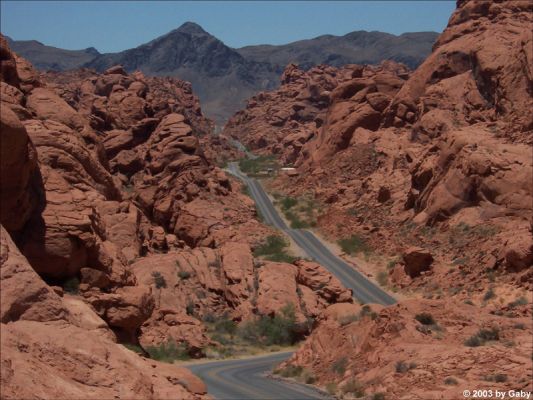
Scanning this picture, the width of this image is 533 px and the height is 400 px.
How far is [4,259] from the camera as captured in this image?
9.99 metres

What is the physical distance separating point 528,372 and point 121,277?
12.9m

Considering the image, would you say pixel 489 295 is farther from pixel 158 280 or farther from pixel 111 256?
pixel 111 256

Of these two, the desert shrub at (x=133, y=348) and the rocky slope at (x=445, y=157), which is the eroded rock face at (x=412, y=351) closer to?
the desert shrub at (x=133, y=348)

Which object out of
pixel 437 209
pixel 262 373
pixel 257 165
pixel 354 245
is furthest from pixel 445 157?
pixel 257 165

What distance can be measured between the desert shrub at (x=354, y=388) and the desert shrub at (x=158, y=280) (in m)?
19.9

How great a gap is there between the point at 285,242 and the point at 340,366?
40918 mm

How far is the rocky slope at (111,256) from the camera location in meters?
9.98

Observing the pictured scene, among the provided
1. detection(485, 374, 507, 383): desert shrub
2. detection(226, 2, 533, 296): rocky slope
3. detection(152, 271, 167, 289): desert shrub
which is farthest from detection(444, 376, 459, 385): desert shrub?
detection(152, 271, 167, 289): desert shrub

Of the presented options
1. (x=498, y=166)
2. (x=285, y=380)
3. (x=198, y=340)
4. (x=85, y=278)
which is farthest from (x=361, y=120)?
(x=85, y=278)

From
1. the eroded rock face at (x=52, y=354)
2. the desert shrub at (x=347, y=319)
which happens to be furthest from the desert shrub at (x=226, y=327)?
the eroded rock face at (x=52, y=354)

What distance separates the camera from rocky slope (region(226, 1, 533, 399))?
2211cm

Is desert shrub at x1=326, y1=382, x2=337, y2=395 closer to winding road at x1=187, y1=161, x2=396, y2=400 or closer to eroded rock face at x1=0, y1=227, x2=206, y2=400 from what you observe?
winding road at x1=187, y1=161, x2=396, y2=400

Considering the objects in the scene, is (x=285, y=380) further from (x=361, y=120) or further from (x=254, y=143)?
(x=254, y=143)

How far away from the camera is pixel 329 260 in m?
65.5
